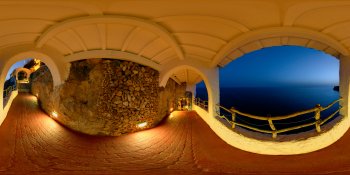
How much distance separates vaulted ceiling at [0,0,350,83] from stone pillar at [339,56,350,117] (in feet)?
1.38

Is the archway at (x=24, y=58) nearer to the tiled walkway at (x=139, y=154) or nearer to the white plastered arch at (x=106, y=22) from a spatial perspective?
the white plastered arch at (x=106, y=22)

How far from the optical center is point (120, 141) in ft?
25.8

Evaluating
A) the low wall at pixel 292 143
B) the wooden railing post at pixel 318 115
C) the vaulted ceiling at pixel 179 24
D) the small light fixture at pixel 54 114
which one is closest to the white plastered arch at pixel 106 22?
the vaulted ceiling at pixel 179 24

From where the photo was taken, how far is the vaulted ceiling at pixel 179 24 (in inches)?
175

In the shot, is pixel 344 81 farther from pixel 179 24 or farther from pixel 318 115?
pixel 179 24

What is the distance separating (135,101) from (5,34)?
16.4ft

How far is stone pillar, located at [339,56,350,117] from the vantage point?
6672 mm

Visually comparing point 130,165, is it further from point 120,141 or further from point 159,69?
point 159,69

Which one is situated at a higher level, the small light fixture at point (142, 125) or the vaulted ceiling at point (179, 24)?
the vaulted ceiling at point (179, 24)

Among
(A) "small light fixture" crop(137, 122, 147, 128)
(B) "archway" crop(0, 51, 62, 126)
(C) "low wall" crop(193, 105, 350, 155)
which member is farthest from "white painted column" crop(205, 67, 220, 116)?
(B) "archway" crop(0, 51, 62, 126)

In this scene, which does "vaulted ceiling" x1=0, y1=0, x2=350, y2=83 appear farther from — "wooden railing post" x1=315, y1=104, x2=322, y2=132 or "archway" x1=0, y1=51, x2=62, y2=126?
"wooden railing post" x1=315, y1=104, x2=322, y2=132

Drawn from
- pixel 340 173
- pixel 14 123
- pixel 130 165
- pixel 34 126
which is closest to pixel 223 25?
pixel 340 173

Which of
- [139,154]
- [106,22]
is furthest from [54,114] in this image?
[106,22]

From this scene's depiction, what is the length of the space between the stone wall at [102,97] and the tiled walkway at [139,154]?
52 cm
